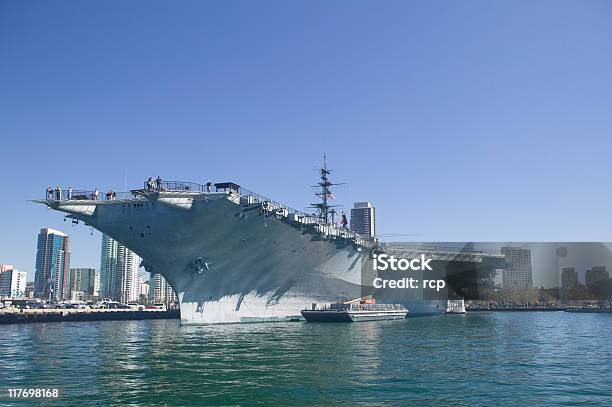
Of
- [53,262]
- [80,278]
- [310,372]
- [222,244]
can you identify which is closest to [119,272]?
[53,262]

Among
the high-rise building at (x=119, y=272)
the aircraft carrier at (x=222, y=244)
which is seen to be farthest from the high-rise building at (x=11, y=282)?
the aircraft carrier at (x=222, y=244)

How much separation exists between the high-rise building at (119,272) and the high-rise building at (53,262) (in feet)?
40.3

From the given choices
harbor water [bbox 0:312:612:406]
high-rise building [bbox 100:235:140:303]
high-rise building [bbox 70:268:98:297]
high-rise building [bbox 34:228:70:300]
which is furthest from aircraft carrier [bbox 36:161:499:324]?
high-rise building [bbox 70:268:98:297]

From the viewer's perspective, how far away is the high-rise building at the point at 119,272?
166m

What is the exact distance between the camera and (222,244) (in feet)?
118

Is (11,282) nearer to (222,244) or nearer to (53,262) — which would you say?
(53,262)

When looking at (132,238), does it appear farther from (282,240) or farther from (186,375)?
(186,375)

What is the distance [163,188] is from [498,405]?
2420 cm

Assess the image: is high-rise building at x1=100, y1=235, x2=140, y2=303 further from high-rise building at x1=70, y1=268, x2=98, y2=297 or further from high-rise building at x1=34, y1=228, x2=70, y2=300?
high-rise building at x1=34, y1=228, x2=70, y2=300

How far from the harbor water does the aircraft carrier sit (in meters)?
7.47

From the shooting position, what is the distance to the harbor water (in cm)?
1422

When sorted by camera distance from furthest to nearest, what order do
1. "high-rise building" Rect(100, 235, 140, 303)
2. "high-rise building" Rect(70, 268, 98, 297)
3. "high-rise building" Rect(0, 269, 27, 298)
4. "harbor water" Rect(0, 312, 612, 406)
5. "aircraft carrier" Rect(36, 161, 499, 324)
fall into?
1. "high-rise building" Rect(70, 268, 98, 297)
2. "high-rise building" Rect(0, 269, 27, 298)
3. "high-rise building" Rect(100, 235, 140, 303)
4. "aircraft carrier" Rect(36, 161, 499, 324)
5. "harbor water" Rect(0, 312, 612, 406)

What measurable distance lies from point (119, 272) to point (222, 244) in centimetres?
14752

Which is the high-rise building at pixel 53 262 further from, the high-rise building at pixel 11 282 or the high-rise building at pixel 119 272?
the high-rise building at pixel 119 272
